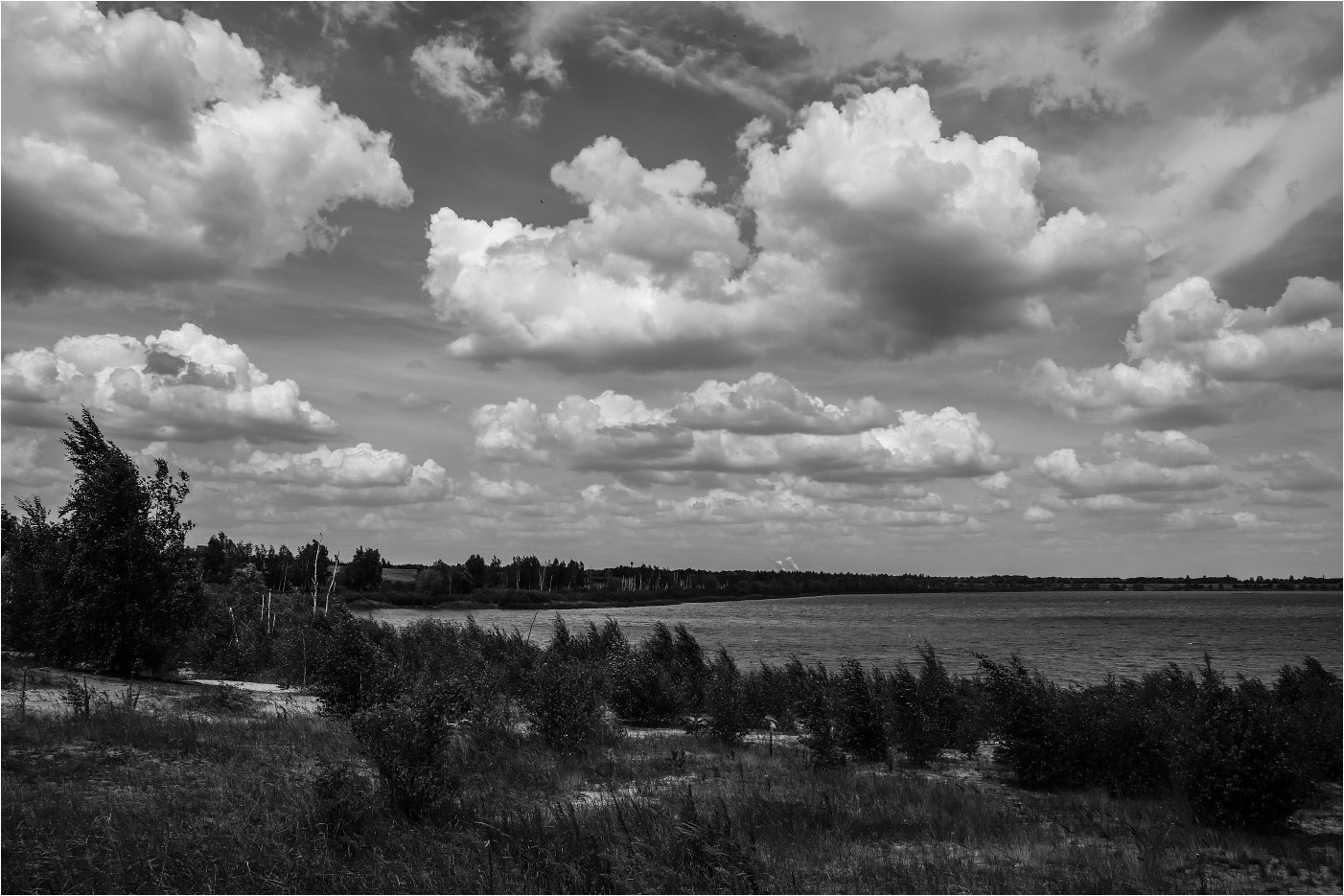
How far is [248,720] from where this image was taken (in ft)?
67.2

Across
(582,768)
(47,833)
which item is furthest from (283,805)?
(582,768)

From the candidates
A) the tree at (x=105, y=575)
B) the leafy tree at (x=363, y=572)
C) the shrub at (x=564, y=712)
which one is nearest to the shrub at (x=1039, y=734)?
the shrub at (x=564, y=712)

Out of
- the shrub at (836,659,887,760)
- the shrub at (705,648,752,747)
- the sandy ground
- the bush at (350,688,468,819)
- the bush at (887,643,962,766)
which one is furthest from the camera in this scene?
the shrub at (705,648,752,747)

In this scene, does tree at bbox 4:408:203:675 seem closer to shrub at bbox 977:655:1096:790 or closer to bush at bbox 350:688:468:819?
bush at bbox 350:688:468:819

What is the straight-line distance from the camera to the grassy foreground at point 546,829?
1002 cm

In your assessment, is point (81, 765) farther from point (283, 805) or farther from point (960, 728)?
point (960, 728)

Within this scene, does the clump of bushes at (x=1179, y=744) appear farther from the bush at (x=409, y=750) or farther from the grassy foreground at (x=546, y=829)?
the bush at (x=409, y=750)

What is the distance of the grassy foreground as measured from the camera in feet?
32.9

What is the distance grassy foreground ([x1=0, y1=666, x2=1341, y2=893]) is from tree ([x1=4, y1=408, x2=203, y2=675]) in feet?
22.5

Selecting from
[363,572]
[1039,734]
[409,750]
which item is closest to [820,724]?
[1039,734]

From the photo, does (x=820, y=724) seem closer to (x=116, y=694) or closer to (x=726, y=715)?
(x=726, y=715)

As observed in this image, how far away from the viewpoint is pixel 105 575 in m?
25.0

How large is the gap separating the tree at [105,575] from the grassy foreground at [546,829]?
6.85 meters

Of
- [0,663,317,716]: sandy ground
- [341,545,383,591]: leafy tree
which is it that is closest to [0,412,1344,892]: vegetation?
[0,663,317,716]: sandy ground
